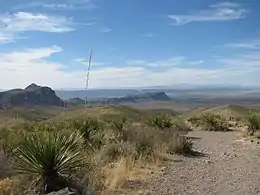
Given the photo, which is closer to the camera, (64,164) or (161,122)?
(64,164)

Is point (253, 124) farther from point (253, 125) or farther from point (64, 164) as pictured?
point (64, 164)

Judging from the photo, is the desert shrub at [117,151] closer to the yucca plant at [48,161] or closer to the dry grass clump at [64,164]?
the dry grass clump at [64,164]

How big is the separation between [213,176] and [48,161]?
17.3ft

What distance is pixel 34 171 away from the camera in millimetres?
9359

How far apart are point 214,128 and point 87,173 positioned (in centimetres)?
2473

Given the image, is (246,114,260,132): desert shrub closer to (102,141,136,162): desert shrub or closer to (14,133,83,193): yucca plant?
(102,141,136,162): desert shrub

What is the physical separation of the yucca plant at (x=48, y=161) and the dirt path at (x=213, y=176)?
77.6 inches

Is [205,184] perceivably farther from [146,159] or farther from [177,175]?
[146,159]

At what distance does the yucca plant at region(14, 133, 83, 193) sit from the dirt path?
197cm

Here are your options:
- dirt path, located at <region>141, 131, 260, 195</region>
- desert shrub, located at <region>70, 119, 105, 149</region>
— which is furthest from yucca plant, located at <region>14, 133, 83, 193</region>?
desert shrub, located at <region>70, 119, 105, 149</region>

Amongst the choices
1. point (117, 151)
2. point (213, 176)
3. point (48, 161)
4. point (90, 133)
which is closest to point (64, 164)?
point (48, 161)

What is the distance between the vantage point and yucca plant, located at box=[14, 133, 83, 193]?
927 centimetres

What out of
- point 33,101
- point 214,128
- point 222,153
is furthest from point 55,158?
point 33,101

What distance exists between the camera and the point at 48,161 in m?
9.37
